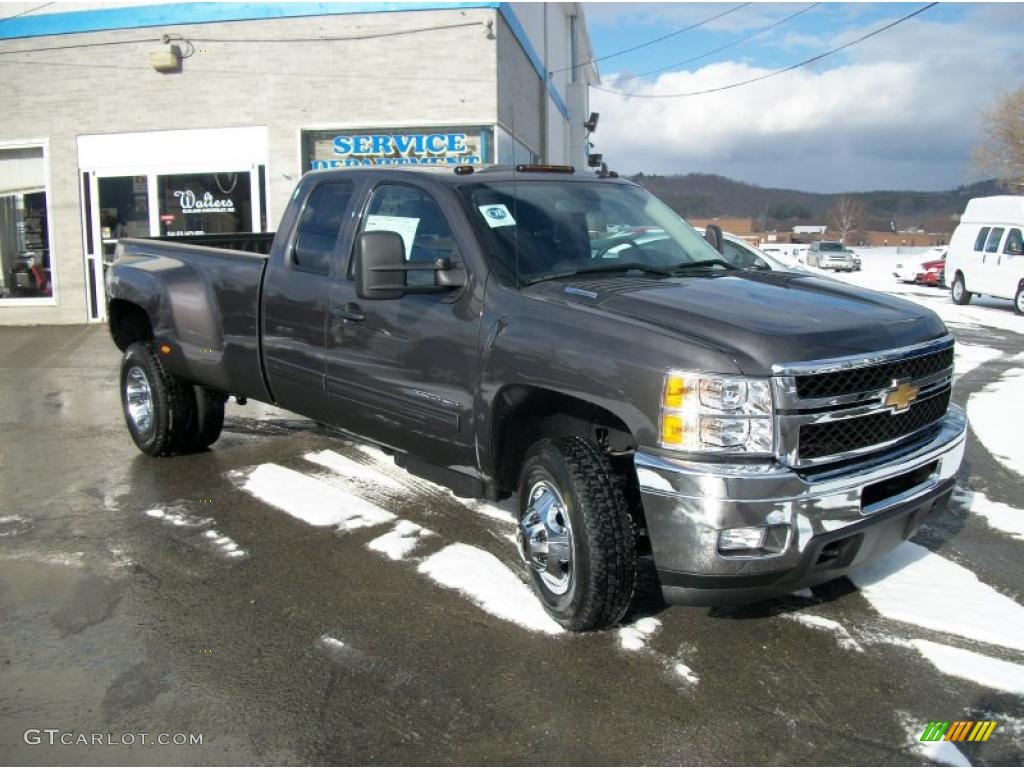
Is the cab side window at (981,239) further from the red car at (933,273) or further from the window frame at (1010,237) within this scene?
the red car at (933,273)

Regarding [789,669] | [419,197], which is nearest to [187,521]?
[419,197]

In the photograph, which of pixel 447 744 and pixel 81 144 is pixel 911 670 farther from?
pixel 81 144

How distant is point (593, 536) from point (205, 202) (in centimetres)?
1349

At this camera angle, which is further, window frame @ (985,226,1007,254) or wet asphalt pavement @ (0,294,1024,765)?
window frame @ (985,226,1007,254)

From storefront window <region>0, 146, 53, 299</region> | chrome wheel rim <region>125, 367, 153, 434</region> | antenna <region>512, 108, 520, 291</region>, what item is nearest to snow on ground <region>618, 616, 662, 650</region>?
antenna <region>512, 108, 520, 291</region>

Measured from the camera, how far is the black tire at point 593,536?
356cm

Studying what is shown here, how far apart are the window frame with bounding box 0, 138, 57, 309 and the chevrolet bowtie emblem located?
1536cm

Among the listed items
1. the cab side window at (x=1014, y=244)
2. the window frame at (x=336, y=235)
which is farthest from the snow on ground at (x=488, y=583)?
the cab side window at (x=1014, y=244)

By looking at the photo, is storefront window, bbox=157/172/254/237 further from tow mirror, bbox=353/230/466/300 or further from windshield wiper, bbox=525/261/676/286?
windshield wiper, bbox=525/261/676/286

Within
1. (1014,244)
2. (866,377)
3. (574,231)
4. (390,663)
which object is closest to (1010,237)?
(1014,244)

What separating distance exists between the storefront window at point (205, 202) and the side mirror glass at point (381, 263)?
1187cm

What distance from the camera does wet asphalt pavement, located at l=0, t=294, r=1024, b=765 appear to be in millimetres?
3084

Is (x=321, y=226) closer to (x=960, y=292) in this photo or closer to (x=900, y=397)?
(x=900, y=397)

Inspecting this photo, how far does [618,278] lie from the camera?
13.8ft
